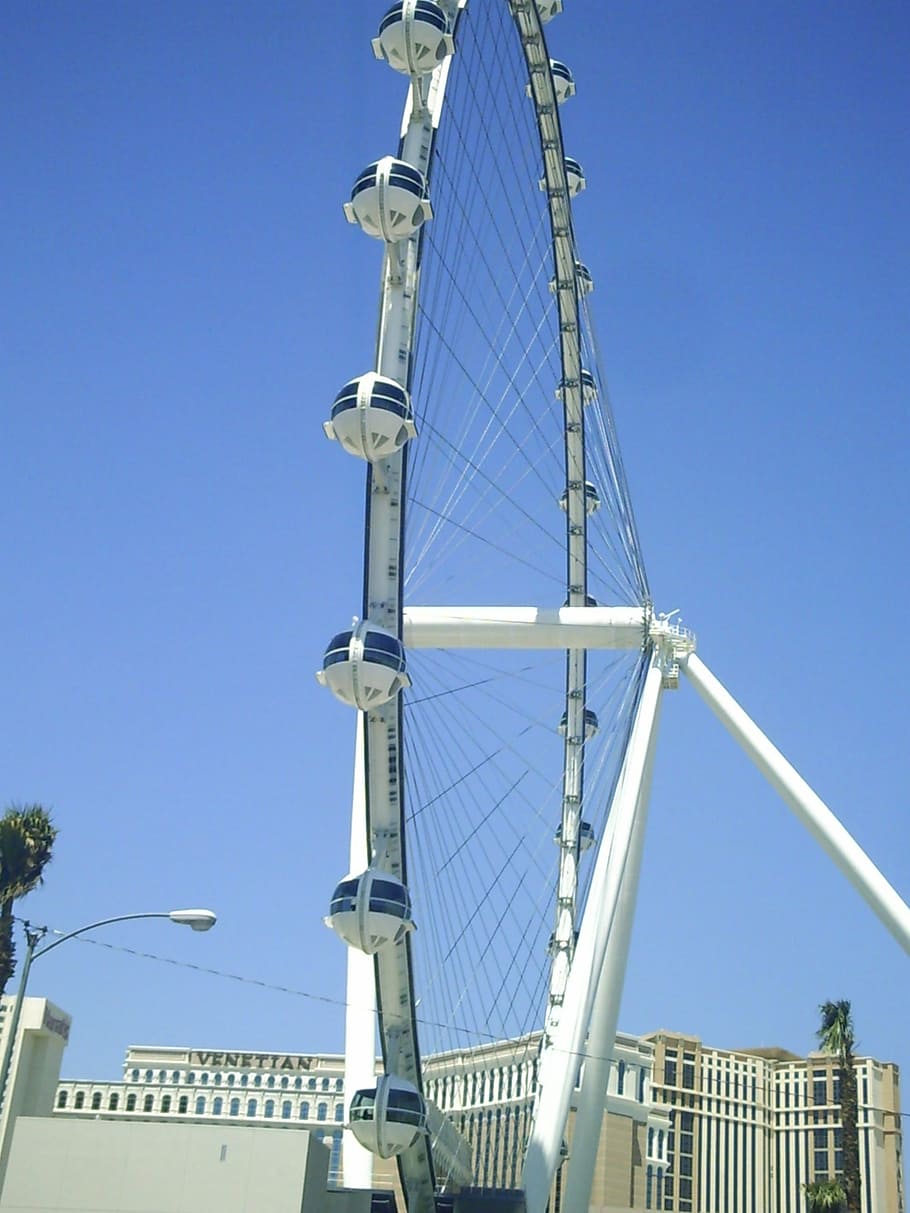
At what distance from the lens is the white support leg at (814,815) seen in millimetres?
32562

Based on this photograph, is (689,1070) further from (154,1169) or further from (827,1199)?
(154,1169)

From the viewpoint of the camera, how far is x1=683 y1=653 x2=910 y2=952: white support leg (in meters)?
32.6

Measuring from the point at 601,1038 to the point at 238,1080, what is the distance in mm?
66430

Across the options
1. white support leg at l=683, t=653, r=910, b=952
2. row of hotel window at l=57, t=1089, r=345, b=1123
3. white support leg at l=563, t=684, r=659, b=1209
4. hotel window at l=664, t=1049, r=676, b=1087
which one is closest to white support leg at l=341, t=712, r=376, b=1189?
white support leg at l=563, t=684, r=659, b=1209

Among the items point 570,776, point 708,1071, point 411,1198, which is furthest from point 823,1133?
point 411,1198

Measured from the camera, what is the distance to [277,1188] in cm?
2928

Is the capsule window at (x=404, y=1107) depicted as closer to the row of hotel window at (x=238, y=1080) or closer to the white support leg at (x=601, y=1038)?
the white support leg at (x=601, y=1038)

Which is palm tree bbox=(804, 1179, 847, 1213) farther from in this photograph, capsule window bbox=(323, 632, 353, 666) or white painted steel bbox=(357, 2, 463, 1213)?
capsule window bbox=(323, 632, 353, 666)

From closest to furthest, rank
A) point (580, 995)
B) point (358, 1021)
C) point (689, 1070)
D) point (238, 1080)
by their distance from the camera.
→ 1. point (358, 1021)
2. point (580, 995)
3. point (238, 1080)
4. point (689, 1070)

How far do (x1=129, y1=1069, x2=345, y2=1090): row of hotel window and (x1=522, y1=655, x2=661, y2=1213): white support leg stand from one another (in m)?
62.0

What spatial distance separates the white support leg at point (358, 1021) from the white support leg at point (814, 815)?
858 cm

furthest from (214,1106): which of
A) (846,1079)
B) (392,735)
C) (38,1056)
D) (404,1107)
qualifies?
(392,735)

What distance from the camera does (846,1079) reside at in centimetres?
6119

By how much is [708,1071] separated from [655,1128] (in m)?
12.2
